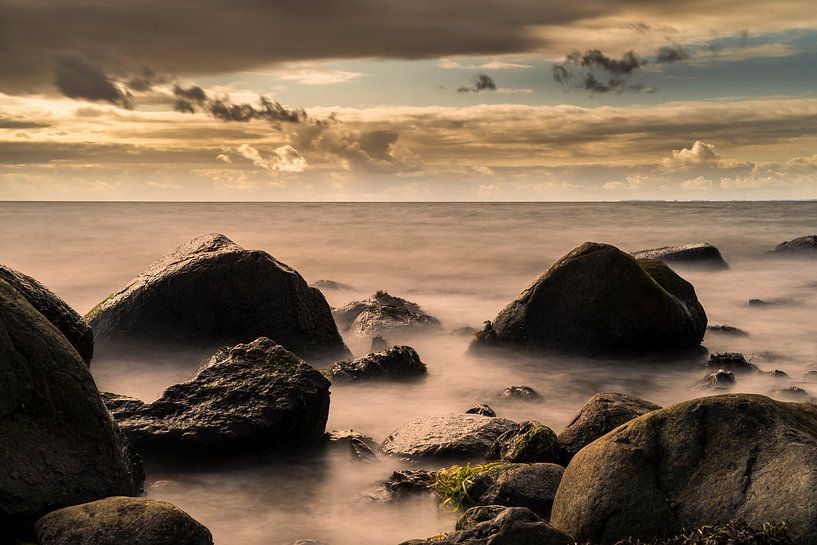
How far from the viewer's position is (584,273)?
12.4 metres

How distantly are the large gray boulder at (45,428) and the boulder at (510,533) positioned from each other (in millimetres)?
2504

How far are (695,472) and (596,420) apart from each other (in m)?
2.15

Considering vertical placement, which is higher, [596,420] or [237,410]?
[596,420]

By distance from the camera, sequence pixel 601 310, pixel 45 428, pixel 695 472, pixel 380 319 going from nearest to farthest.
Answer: pixel 695 472, pixel 45 428, pixel 601 310, pixel 380 319

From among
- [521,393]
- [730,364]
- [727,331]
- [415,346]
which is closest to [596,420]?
[521,393]

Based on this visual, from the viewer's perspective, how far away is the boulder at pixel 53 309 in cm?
811

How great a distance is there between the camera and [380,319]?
15047 mm

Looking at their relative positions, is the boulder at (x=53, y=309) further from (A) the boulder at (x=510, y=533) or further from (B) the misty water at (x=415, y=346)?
(A) the boulder at (x=510, y=533)

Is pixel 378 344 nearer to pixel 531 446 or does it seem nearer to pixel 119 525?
pixel 531 446

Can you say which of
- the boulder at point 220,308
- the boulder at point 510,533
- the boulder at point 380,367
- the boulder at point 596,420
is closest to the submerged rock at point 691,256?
the boulder at point 380,367

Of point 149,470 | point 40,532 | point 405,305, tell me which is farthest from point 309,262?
point 40,532

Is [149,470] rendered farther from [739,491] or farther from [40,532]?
[739,491]

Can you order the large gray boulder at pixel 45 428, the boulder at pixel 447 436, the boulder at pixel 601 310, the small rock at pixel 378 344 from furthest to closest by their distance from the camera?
the small rock at pixel 378 344
the boulder at pixel 601 310
the boulder at pixel 447 436
the large gray boulder at pixel 45 428

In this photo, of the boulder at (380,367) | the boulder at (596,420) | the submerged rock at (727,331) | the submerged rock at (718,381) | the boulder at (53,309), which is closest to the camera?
the boulder at (596,420)
